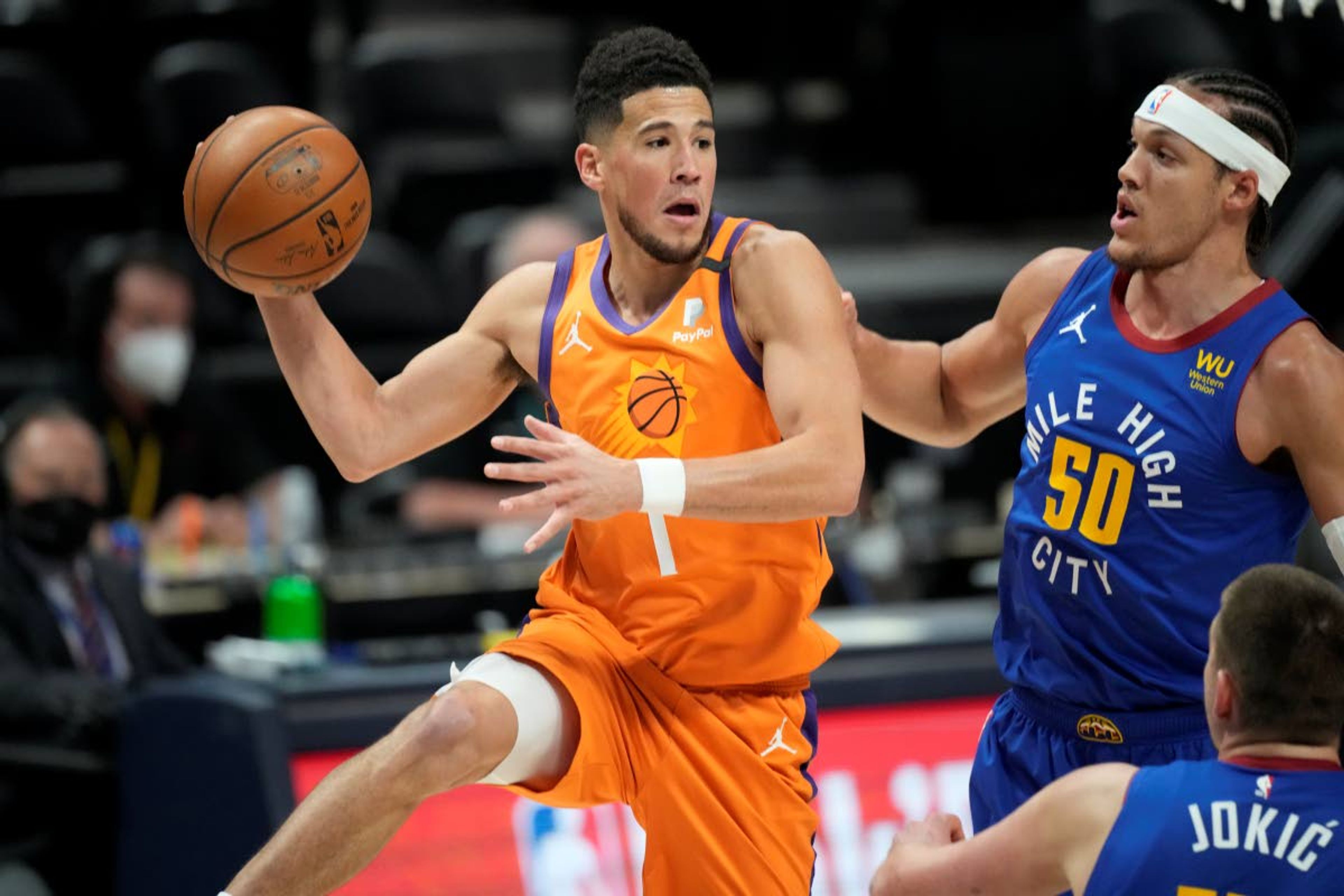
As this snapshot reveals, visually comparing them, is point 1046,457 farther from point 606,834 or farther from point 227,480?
point 227,480

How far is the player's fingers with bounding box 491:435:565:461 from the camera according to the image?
426cm

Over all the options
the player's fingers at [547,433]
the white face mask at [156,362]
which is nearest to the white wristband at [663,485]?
the player's fingers at [547,433]

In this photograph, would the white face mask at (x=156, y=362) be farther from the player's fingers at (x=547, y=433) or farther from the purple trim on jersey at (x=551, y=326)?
the player's fingers at (x=547, y=433)

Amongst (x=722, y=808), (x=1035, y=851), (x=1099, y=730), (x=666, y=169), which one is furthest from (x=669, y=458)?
(x=1035, y=851)

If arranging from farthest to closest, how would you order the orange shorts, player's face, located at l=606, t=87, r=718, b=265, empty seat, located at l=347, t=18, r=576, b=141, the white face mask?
empty seat, located at l=347, t=18, r=576, b=141 < the white face mask < player's face, located at l=606, t=87, r=718, b=265 < the orange shorts

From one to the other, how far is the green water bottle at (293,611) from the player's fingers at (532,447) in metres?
3.35

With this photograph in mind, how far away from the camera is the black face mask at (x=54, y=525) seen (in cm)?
748

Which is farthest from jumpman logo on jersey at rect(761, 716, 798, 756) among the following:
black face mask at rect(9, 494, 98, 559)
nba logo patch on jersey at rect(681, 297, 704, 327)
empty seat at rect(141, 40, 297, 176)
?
empty seat at rect(141, 40, 297, 176)

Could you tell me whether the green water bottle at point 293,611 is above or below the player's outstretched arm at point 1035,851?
above

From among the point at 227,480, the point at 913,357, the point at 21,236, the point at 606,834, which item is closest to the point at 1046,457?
the point at 913,357

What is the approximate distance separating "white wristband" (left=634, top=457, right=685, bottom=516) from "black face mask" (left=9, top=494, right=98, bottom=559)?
3.71 m

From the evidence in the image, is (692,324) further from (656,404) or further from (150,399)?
(150,399)

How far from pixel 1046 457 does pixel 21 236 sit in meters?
7.77

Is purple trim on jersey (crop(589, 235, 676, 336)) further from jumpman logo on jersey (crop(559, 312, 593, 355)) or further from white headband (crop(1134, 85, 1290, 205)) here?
white headband (crop(1134, 85, 1290, 205))
